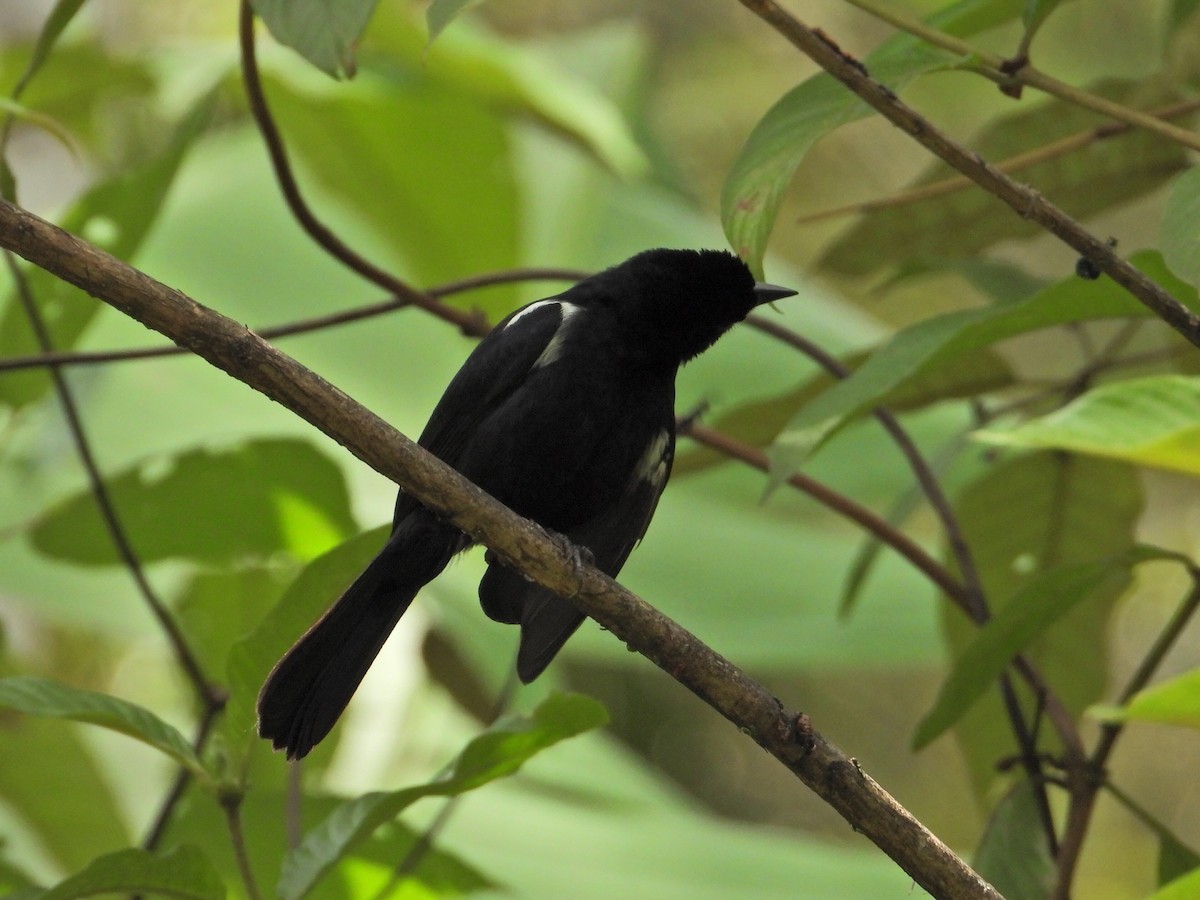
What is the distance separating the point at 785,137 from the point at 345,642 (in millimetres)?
1150

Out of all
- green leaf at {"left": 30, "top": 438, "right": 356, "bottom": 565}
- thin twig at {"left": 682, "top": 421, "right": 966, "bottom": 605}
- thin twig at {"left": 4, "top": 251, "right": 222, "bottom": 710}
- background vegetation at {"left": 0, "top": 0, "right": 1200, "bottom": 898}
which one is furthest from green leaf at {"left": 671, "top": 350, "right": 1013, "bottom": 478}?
thin twig at {"left": 4, "top": 251, "right": 222, "bottom": 710}

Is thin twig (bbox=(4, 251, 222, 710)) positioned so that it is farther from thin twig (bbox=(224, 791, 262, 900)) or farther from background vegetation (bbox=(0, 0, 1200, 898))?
thin twig (bbox=(224, 791, 262, 900))

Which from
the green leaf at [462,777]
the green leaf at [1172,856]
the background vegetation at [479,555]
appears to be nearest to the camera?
the green leaf at [462,777]

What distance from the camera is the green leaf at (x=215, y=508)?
2.42 meters

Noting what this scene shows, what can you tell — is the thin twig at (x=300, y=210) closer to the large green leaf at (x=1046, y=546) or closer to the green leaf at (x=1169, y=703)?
the large green leaf at (x=1046, y=546)

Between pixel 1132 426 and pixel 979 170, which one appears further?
pixel 979 170

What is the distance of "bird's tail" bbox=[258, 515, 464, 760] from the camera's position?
2188 mm

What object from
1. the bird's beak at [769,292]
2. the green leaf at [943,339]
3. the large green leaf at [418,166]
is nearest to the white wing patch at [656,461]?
the bird's beak at [769,292]

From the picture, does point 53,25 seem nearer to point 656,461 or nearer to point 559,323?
point 559,323

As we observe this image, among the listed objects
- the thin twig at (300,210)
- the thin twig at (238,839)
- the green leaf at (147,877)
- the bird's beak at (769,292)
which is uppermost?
the bird's beak at (769,292)

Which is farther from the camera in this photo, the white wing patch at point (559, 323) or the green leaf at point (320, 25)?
the white wing patch at point (559, 323)

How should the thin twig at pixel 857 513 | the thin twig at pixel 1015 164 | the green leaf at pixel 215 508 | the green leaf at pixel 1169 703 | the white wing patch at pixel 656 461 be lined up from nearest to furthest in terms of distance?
1. the green leaf at pixel 1169 703
2. the thin twig at pixel 1015 164
3. the thin twig at pixel 857 513
4. the green leaf at pixel 215 508
5. the white wing patch at pixel 656 461

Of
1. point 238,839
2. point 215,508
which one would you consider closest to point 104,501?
point 215,508

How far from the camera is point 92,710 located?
162 centimetres
